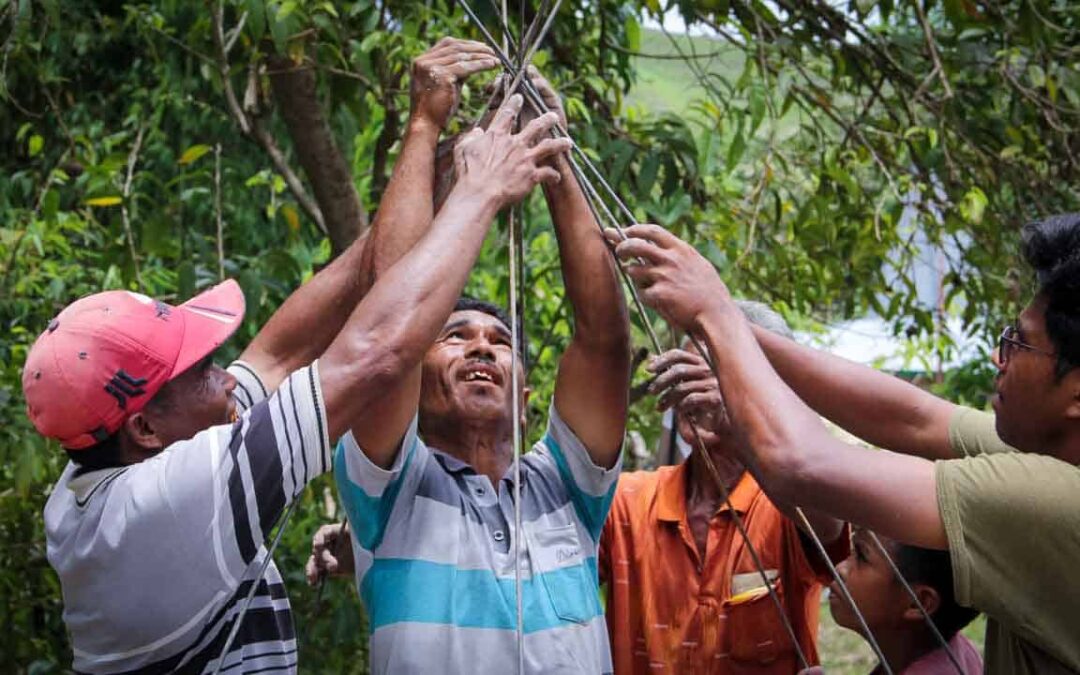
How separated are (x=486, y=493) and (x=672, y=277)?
1.50ft

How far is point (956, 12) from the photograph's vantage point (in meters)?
2.98

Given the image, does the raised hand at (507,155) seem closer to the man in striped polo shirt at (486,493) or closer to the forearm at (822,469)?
the man in striped polo shirt at (486,493)

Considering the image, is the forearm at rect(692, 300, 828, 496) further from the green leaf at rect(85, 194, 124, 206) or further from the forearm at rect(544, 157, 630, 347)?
the green leaf at rect(85, 194, 124, 206)

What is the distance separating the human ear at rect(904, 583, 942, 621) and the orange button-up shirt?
0.21 m

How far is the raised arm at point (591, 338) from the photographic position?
183 centimetres

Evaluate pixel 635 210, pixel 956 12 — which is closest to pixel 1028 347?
pixel 635 210

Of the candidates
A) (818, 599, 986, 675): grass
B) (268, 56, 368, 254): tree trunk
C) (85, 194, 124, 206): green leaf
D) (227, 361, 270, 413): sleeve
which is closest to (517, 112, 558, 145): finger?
(227, 361, 270, 413): sleeve

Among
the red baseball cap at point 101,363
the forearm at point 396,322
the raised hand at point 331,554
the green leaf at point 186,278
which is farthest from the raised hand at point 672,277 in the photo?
the green leaf at point 186,278

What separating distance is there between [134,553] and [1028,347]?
1062 mm

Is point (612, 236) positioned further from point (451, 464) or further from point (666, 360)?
point (451, 464)

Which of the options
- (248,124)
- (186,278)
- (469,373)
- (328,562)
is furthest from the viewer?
(248,124)

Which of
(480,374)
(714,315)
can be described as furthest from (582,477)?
(714,315)

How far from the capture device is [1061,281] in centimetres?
151

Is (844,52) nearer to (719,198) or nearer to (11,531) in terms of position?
(719,198)
